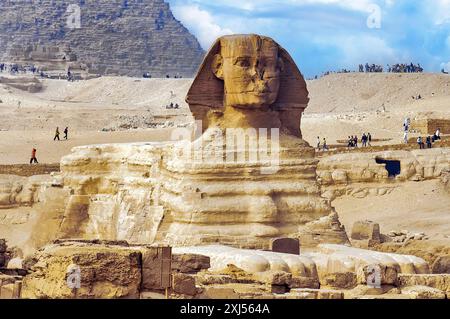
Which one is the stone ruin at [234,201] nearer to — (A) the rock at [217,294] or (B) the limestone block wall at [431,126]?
(A) the rock at [217,294]

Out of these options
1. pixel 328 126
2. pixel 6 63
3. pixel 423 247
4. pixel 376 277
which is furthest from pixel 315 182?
pixel 6 63

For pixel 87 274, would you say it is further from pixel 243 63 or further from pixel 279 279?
pixel 243 63

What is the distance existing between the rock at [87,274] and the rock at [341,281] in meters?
4.65

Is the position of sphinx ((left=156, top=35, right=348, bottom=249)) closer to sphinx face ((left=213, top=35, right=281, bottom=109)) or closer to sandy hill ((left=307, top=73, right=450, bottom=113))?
sphinx face ((left=213, top=35, right=281, bottom=109))

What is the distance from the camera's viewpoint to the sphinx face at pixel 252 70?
2569 centimetres

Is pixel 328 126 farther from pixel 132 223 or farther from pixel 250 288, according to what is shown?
pixel 250 288

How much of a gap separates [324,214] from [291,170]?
0.84 metres

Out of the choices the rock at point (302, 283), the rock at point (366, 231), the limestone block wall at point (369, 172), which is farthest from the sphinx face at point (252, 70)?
the limestone block wall at point (369, 172)

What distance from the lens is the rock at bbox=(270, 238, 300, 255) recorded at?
2336cm

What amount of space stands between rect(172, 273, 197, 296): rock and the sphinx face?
1120 centimetres

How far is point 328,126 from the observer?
66.4 metres

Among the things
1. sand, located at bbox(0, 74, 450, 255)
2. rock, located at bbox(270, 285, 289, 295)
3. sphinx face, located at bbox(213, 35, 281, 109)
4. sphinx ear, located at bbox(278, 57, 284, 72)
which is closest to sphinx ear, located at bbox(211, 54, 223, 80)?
sphinx face, located at bbox(213, 35, 281, 109)

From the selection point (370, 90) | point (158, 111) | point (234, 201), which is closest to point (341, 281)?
point (234, 201)

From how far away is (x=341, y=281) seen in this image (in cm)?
1856
